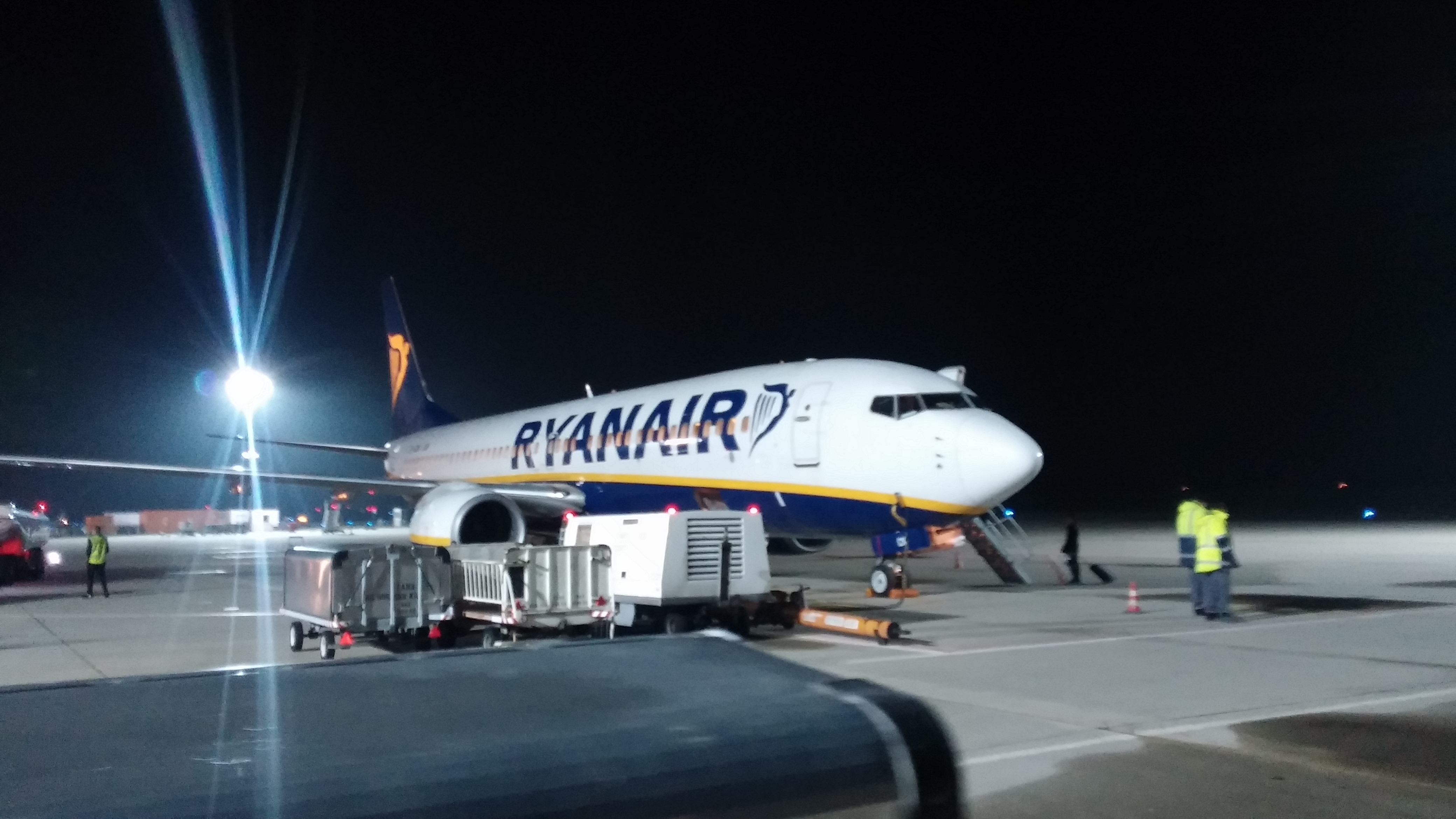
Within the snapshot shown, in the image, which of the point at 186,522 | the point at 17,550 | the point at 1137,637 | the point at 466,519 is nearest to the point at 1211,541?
the point at 1137,637

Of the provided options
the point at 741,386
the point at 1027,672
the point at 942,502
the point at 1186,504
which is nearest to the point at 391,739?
the point at 1027,672

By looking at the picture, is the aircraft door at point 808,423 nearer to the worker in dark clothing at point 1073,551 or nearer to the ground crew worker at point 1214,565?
the ground crew worker at point 1214,565

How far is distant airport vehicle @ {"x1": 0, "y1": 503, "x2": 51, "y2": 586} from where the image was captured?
71.5 feet

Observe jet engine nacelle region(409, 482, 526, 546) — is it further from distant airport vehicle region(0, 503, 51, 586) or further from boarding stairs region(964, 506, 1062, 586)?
distant airport vehicle region(0, 503, 51, 586)

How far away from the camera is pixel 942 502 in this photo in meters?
13.0

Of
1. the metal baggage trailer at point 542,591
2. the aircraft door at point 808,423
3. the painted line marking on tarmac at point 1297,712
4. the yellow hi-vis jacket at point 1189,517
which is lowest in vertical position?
the painted line marking on tarmac at point 1297,712

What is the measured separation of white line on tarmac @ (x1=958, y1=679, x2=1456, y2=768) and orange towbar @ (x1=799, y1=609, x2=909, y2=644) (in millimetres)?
3589

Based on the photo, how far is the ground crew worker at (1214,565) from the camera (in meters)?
12.0

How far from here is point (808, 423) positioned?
14352mm

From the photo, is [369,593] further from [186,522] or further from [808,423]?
[186,522]

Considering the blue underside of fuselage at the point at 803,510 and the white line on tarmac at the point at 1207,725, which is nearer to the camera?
the white line on tarmac at the point at 1207,725

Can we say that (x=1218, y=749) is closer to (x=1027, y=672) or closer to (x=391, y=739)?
(x=1027, y=672)

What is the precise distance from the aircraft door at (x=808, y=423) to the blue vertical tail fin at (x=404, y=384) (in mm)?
16584

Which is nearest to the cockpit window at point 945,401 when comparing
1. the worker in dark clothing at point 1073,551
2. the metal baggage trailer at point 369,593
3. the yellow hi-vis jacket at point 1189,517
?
the yellow hi-vis jacket at point 1189,517
